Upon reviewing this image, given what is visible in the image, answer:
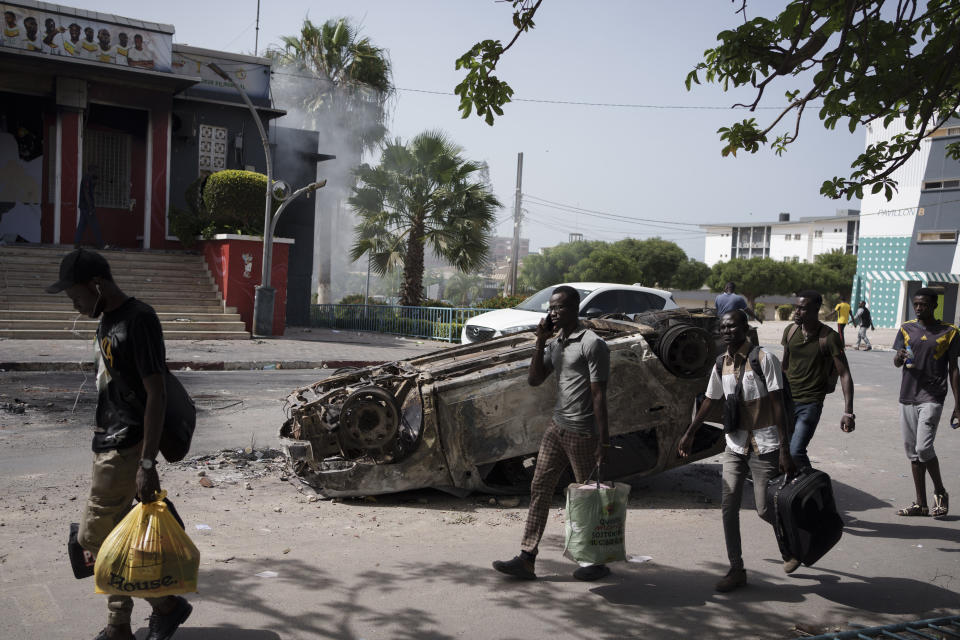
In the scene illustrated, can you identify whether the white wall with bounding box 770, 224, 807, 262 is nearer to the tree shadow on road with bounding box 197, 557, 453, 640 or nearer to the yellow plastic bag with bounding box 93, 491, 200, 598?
the tree shadow on road with bounding box 197, 557, 453, 640

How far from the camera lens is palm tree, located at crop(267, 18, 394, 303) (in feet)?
122

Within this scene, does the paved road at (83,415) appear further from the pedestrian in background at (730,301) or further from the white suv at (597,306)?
the pedestrian in background at (730,301)

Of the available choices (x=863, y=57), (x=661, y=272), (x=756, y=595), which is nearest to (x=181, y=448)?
(x=756, y=595)

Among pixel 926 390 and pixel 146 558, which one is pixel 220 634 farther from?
pixel 926 390

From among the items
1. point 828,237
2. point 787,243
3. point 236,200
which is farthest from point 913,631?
point 787,243

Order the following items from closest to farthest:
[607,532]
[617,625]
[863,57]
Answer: [617,625], [607,532], [863,57]

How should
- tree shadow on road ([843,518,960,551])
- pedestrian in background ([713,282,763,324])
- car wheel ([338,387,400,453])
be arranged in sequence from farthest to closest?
pedestrian in background ([713,282,763,324]) → car wheel ([338,387,400,453]) → tree shadow on road ([843,518,960,551])

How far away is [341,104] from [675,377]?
3542 cm

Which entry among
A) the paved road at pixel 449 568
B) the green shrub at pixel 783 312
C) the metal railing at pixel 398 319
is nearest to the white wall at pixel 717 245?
the green shrub at pixel 783 312

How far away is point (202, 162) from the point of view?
2416cm

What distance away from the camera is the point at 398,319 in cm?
2445

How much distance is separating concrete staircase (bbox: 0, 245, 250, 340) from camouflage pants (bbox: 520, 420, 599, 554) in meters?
14.5

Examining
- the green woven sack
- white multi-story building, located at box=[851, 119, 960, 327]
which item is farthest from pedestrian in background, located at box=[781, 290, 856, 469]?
white multi-story building, located at box=[851, 119, 960, 327]

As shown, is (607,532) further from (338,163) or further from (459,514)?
(338,163)
